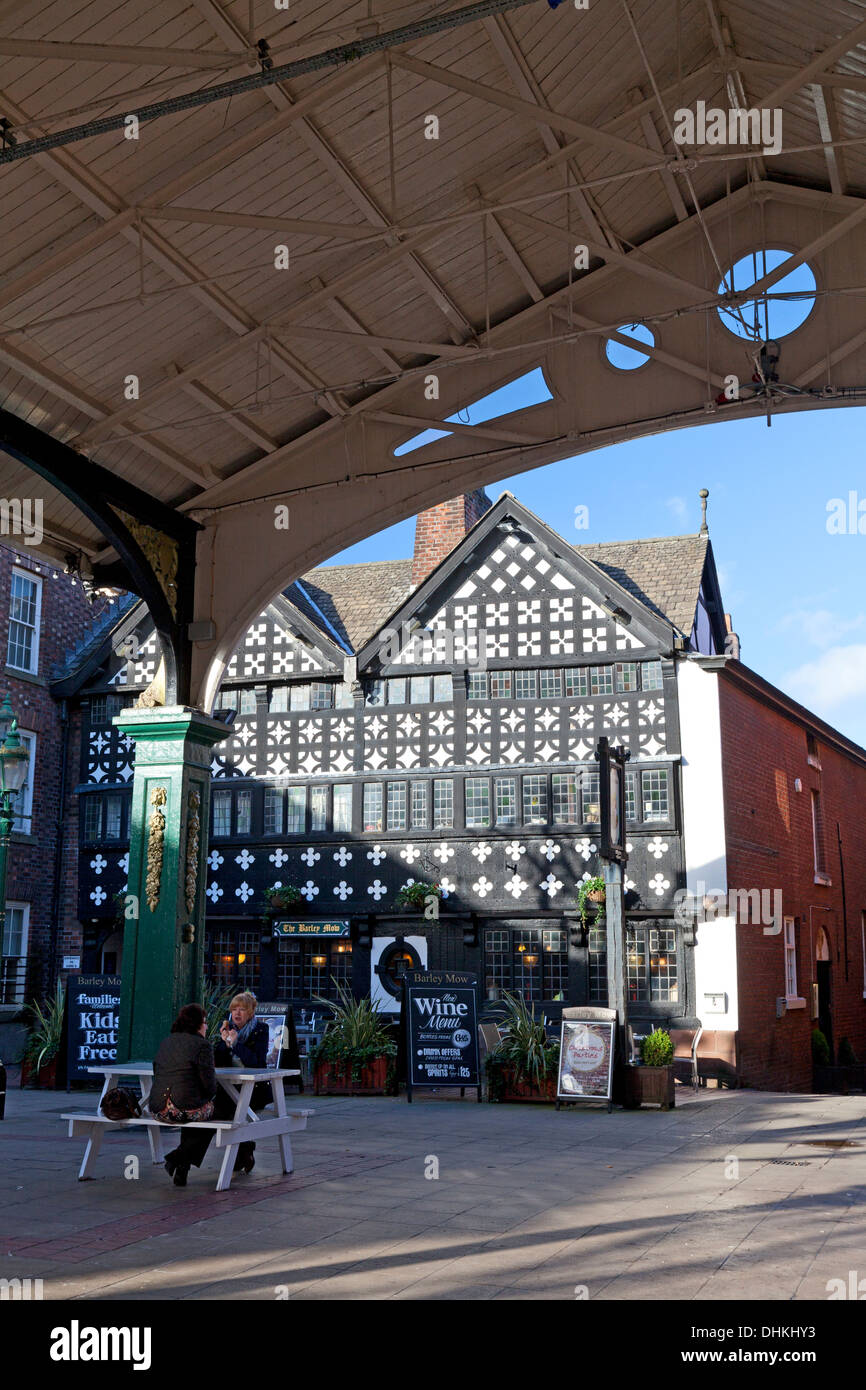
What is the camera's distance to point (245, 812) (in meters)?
23.6

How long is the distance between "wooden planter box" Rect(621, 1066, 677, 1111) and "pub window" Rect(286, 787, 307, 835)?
10609mm

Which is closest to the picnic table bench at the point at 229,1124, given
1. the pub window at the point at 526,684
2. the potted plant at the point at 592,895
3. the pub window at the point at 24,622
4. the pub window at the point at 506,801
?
the potted plant at the point at 592,895

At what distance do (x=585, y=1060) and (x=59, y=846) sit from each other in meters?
13.8

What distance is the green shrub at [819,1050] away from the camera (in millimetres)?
24094

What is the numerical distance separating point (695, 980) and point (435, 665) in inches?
275

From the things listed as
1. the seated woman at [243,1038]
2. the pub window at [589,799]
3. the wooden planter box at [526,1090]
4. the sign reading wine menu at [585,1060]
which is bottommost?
the wooden planter box at [526,1090]

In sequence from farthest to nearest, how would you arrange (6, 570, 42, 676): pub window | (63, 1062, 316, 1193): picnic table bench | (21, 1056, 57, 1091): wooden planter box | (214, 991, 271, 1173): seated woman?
(6, 570, 42, 676): pub window < (21, 1056, 57, 1091): wooden planter box < (214, 991, 271, 1173): seated woman < (63, 1062, 316, 1193): picnic table bench

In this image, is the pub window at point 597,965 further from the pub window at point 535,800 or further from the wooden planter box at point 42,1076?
the wooden planter box at point 42,1076

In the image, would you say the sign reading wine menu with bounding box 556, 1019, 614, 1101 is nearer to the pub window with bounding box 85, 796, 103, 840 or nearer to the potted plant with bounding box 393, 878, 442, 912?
the potted plant with bounding box 393, 878, 442, 912

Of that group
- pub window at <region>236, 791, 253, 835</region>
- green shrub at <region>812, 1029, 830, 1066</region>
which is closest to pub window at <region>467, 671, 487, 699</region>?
pub window at <region>236, 791, 253, 835</region>

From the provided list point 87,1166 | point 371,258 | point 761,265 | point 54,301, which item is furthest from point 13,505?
point 761,265

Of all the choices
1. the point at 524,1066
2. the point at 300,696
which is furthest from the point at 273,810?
the point at 524,1066

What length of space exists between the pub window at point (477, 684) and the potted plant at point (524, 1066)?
29.3 feet

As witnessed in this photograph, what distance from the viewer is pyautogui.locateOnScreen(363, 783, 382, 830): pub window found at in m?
22.9
